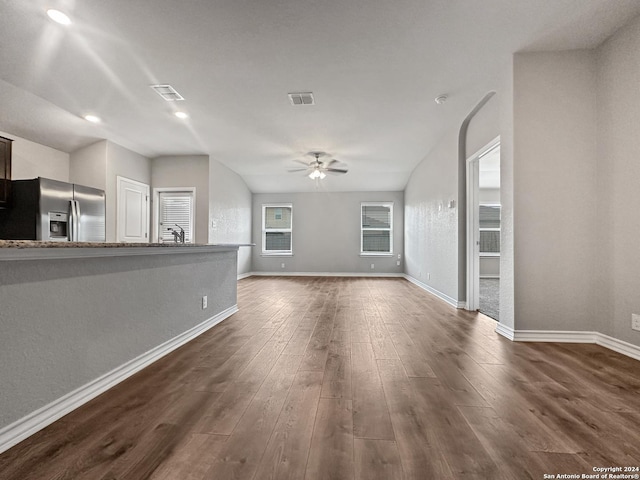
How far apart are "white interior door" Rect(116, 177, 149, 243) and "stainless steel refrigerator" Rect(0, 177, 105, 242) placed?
1.11 meters

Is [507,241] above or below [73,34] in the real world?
below

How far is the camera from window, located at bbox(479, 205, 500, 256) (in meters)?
9.34

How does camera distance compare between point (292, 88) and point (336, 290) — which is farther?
point (336, 290)

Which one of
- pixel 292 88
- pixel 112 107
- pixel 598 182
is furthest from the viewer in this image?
pixel 112 107

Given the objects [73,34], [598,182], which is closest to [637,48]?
[598,182]

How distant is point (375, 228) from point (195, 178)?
526 cm

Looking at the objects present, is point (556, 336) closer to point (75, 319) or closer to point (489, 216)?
point (75, 319)

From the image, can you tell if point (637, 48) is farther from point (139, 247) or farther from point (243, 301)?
point (243, 301)

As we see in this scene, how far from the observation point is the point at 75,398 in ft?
5.83

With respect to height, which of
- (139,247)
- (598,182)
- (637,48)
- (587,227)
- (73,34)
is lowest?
(139,247)

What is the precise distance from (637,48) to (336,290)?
523cm

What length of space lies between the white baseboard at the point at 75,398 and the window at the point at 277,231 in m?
6.92

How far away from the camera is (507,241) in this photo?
336 centimetres

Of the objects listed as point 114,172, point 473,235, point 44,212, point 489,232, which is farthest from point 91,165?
point 489,232
